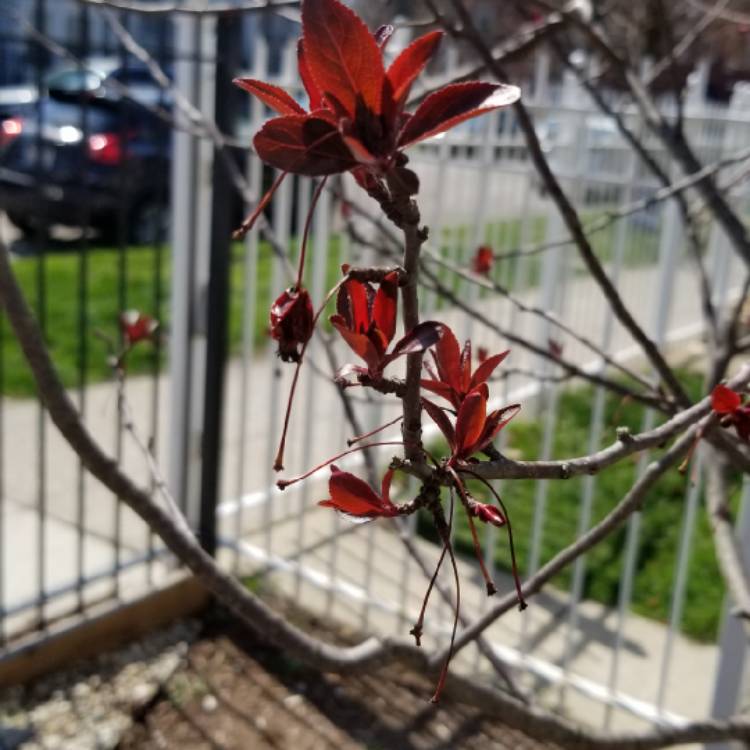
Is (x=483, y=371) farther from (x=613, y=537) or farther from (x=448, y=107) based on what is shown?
(x=613, y=537)

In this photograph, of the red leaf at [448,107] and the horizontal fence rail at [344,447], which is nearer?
the red leaf at [448,107]

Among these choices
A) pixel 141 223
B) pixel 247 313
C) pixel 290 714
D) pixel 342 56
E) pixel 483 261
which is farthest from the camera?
pixel 141 223

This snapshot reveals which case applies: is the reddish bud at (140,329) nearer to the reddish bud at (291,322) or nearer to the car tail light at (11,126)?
the reddish bud at (291,322)

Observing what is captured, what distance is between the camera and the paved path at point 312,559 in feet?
9.92

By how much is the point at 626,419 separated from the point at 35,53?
357 centimetres

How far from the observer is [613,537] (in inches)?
160

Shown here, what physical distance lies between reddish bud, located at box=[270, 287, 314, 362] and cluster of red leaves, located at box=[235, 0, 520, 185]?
0.24 feet

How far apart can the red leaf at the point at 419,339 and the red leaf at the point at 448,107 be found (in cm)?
10

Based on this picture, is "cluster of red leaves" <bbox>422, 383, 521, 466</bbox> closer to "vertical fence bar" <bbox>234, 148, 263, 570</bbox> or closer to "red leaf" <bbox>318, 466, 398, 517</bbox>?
"red leaf" <bbox>318, 466, 398, 517</bbox>

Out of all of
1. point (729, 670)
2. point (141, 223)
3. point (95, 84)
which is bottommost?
point (729, 670)

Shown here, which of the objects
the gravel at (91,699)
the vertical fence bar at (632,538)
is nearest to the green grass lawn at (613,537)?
the vertical fence bar at (632,538)

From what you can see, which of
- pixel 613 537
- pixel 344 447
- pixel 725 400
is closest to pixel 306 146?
pixel 725 400

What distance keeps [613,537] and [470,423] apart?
11.8ft

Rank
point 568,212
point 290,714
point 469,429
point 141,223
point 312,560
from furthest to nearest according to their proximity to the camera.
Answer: point 141,223
point 312,560
point 290,714
point 568,212
point 469,429
